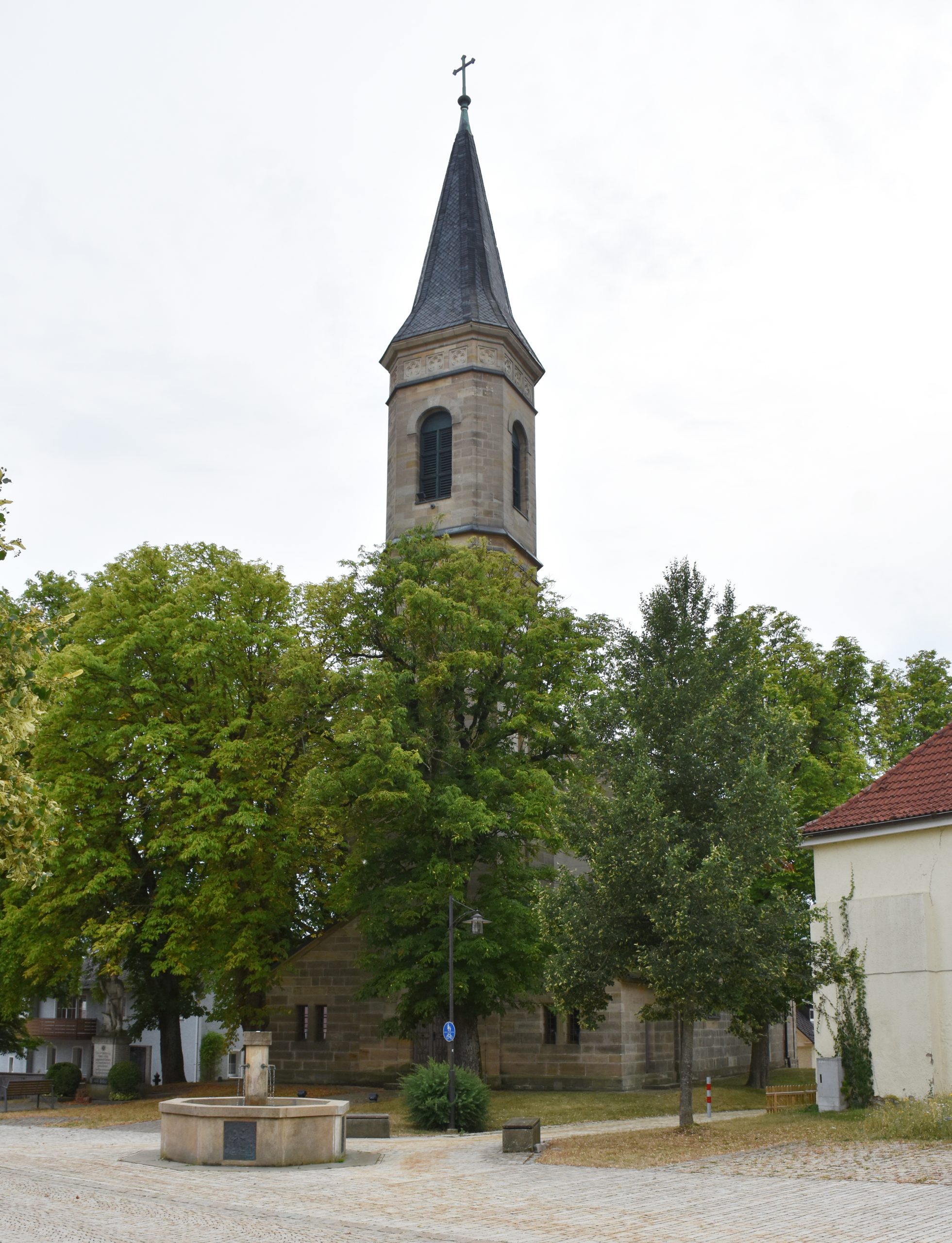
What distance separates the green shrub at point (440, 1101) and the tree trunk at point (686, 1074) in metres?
4.63

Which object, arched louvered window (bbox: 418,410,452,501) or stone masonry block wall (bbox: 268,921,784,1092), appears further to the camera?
arched louvered window (bbox: 418,410,452,501)

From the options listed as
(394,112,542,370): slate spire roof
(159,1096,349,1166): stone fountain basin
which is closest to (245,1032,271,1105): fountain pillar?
(159,1096,349,1166): stone fountain basin

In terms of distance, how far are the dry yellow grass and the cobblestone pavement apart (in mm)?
654

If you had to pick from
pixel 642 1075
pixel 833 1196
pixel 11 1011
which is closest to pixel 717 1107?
pixel 642 1075

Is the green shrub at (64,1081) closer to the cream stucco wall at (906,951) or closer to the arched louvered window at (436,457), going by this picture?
the arched louvered window at (436,457)

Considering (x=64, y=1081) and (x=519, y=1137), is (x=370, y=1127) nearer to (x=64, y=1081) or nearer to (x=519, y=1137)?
(x=519, y=1137)

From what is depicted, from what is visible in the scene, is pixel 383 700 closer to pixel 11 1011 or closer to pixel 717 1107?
pixel 717 1107

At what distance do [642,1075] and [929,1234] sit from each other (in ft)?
68.8

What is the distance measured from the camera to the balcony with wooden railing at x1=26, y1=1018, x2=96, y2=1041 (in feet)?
159

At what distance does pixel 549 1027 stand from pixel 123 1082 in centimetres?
1096

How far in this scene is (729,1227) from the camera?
1029 centimetres

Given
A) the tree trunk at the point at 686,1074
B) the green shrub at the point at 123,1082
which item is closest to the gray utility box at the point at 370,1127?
the tree trunk at the point at 686,1074

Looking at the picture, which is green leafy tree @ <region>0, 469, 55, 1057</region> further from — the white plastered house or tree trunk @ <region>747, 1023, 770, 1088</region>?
tree trunk @ <region>747, 1023, 770, 1088</region>

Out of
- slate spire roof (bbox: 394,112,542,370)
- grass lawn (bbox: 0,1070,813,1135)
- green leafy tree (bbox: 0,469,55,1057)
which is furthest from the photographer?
slate spire roof (bbox: 394,112,542,370)
